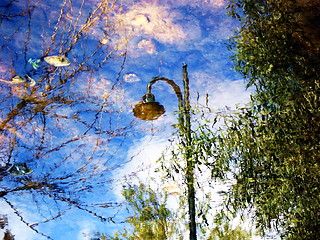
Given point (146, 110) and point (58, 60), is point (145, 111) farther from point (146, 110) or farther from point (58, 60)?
point (58, 60)

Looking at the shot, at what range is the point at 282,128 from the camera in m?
4.09

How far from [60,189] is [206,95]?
3.48 metres

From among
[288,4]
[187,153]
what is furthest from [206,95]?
[288,4]

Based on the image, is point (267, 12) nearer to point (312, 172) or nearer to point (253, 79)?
point (253, 79)

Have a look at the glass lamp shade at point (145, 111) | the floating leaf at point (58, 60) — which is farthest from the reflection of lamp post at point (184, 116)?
the floating leaf at point (58, 60)

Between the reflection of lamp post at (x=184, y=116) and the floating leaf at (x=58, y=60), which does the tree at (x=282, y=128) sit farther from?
the floating leaf at (x=58, y=60)

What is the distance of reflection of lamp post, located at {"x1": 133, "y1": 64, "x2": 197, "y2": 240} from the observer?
15.8ft

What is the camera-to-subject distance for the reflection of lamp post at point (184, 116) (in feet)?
15.8

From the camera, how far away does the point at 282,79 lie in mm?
4523

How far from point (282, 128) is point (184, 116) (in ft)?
5.62

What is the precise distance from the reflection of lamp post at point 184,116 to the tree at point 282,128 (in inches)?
23.9

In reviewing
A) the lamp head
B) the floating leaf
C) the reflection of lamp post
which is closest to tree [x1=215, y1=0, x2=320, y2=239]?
the reflection of lamp post

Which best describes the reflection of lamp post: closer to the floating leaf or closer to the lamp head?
the lamp head

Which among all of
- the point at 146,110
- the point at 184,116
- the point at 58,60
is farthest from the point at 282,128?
the point at 58,60
